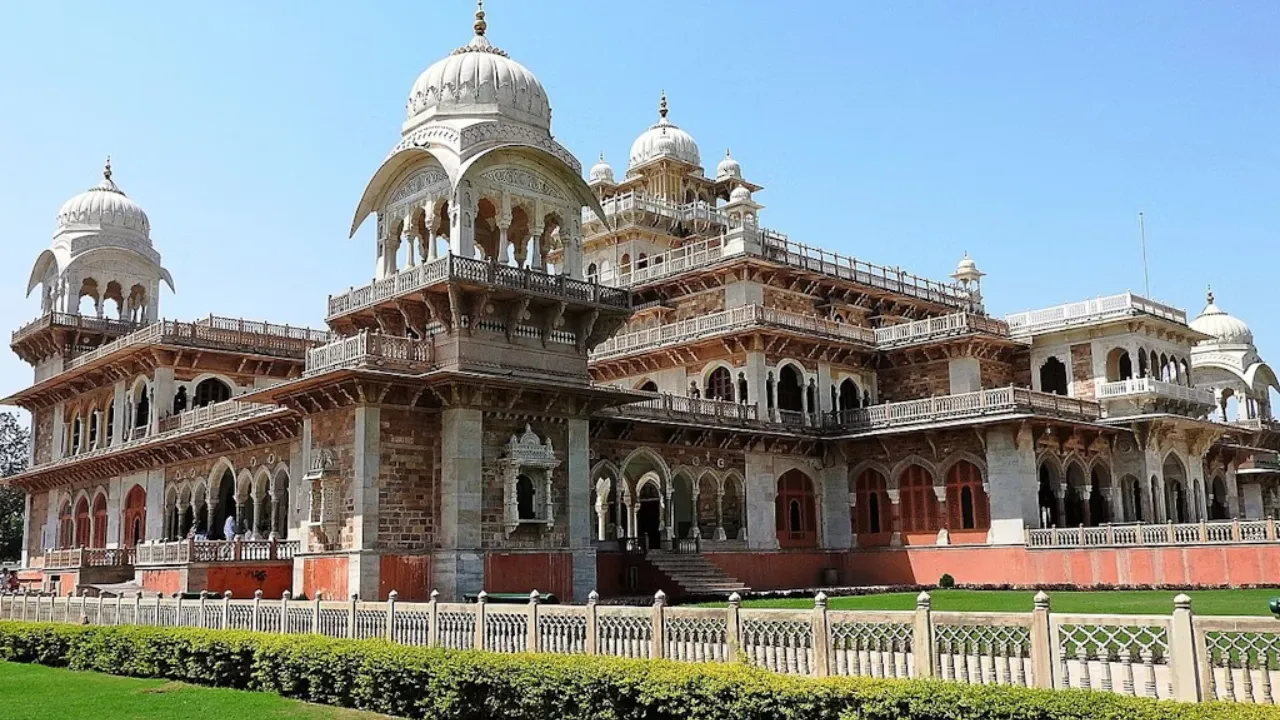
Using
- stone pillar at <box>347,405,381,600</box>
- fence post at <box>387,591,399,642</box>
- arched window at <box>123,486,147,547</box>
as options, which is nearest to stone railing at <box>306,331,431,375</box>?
stone pillar at <box>347,405,381,600</box>

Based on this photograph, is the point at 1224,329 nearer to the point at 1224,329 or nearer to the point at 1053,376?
the point at 1224,329

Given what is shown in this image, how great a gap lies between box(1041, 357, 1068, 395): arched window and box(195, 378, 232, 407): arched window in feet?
81.4

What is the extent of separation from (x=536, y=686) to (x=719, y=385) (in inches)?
900

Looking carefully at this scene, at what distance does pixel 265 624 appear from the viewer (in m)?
17.2

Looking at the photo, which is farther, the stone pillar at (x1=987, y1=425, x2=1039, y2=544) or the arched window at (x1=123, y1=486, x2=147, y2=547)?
the arched window at (x1=123, y1=486, x2=147, y2=547)

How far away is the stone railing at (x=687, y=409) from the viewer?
97.8 feet

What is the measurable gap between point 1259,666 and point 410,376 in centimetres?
1615

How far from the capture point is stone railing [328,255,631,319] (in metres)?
23.1

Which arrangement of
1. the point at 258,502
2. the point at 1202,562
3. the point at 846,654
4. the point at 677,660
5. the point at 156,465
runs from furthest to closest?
1. the point at 156,465
2. the point at 258,502
3. the point at 1202,562
4. the point at 677,660
5. the point at 846,654

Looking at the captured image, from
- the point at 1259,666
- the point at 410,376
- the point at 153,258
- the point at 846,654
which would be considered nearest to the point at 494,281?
the point at 410,376

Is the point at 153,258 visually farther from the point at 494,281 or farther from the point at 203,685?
the point at 203,685

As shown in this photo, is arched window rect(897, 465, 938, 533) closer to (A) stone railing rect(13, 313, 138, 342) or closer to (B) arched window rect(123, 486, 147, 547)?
(B) arched window rect(123, 486, 147, 547)

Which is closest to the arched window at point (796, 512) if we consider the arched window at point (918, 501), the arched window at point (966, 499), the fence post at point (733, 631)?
the arched window at point (918, 501)

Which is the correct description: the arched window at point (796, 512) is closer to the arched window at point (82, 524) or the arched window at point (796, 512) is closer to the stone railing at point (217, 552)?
the stone railing at point (217, 552)
